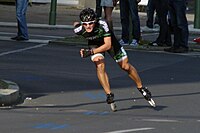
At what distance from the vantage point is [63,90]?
11266 mm

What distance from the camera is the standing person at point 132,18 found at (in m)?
16.5

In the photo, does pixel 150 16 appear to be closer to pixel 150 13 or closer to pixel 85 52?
pixel 150 13

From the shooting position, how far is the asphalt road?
339 inches

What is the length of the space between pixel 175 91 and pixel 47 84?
2167mm

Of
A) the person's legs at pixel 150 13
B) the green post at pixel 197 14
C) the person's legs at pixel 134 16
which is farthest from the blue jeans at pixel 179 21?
the green post at pixel 197 14

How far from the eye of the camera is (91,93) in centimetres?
1102

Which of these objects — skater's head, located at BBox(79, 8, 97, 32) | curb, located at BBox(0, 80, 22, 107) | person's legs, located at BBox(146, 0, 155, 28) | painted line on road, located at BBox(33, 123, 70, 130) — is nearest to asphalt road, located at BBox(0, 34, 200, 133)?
painted line on road, located at BBox(33, 123, 70, 130)

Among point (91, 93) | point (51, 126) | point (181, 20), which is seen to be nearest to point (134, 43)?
point (181, 20)

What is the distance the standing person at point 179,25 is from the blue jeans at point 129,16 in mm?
864

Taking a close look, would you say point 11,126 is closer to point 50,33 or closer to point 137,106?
point 137,106

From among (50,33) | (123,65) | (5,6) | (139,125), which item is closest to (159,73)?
(123,65)

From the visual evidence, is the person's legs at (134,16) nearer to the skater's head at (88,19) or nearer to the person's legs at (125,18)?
the person's legs at (125,18)

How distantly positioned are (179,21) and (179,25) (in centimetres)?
11

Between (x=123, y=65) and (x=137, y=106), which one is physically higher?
(x=123, y=65)
